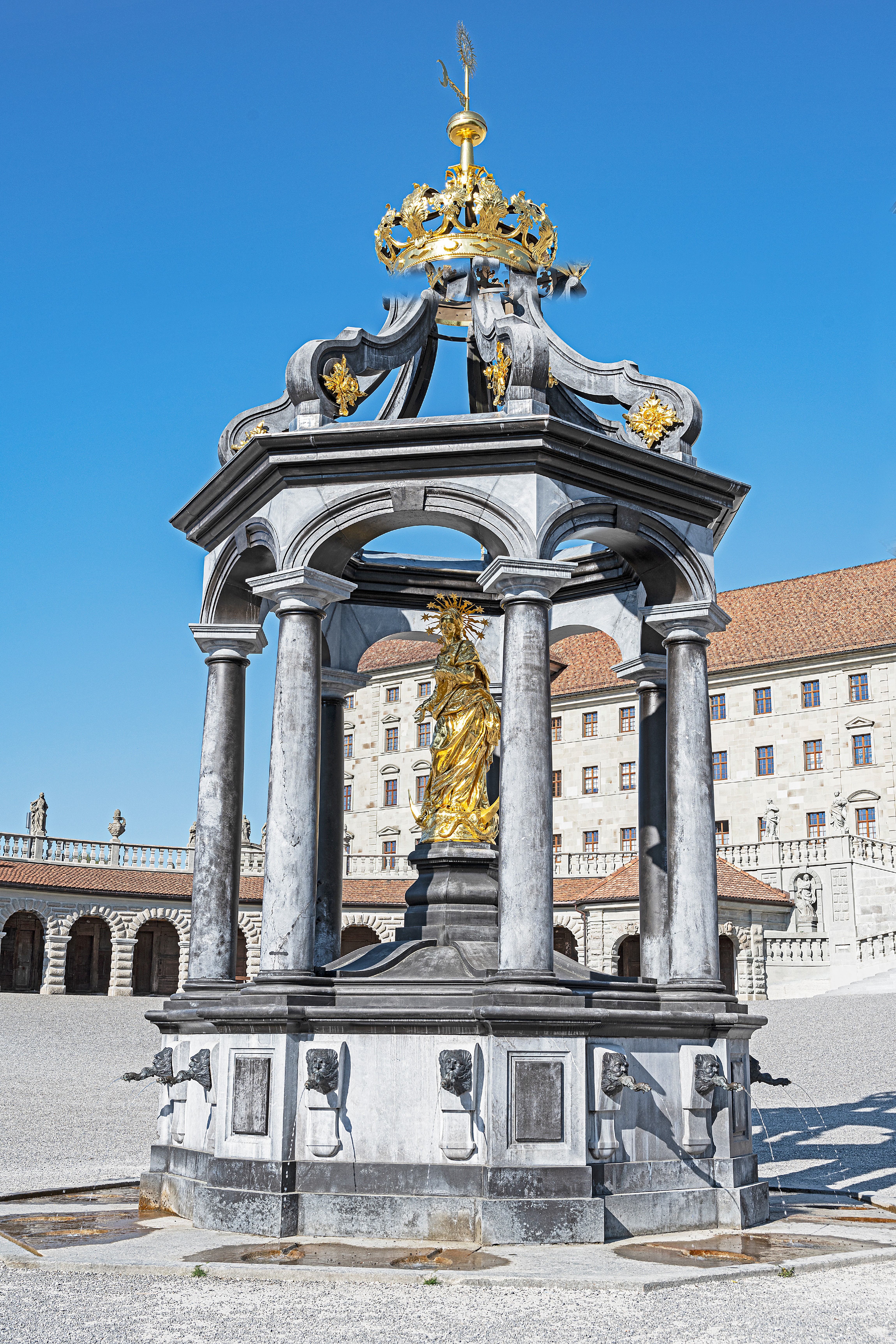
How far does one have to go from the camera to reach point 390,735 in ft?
223

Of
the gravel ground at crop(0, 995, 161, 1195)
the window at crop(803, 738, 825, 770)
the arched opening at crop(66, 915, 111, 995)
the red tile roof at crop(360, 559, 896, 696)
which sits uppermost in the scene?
the red tile roof at crop(360, 559, 896, 696)

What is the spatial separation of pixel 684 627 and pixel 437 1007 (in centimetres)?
390

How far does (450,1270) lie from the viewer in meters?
7.91

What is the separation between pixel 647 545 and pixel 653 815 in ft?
9.01

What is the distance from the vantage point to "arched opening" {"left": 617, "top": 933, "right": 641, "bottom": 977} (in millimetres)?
46875

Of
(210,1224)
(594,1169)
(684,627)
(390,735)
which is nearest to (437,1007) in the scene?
(594,1169)

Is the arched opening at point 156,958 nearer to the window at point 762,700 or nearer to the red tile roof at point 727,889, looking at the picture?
the red tile roof at point 727,889

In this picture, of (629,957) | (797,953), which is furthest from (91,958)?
(797,953)

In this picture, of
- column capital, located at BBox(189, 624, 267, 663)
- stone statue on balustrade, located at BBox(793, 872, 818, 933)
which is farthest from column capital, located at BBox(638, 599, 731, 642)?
stone statue on balustrade, located at BBox(793, 872, 818, 933)

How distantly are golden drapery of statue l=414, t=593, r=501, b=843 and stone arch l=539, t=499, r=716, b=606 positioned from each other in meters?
1.83

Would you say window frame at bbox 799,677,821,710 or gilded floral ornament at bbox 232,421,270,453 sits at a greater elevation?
window frame at bbox 799,677,821,710

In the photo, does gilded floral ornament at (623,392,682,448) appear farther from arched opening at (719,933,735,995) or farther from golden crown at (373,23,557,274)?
arched opening at (719,933,735,995)

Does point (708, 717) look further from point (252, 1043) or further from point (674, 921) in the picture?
point (252, 1043)

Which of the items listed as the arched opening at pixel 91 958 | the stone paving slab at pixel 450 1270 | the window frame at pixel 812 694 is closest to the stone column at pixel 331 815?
the stone paving slab at pixel 450 1270
